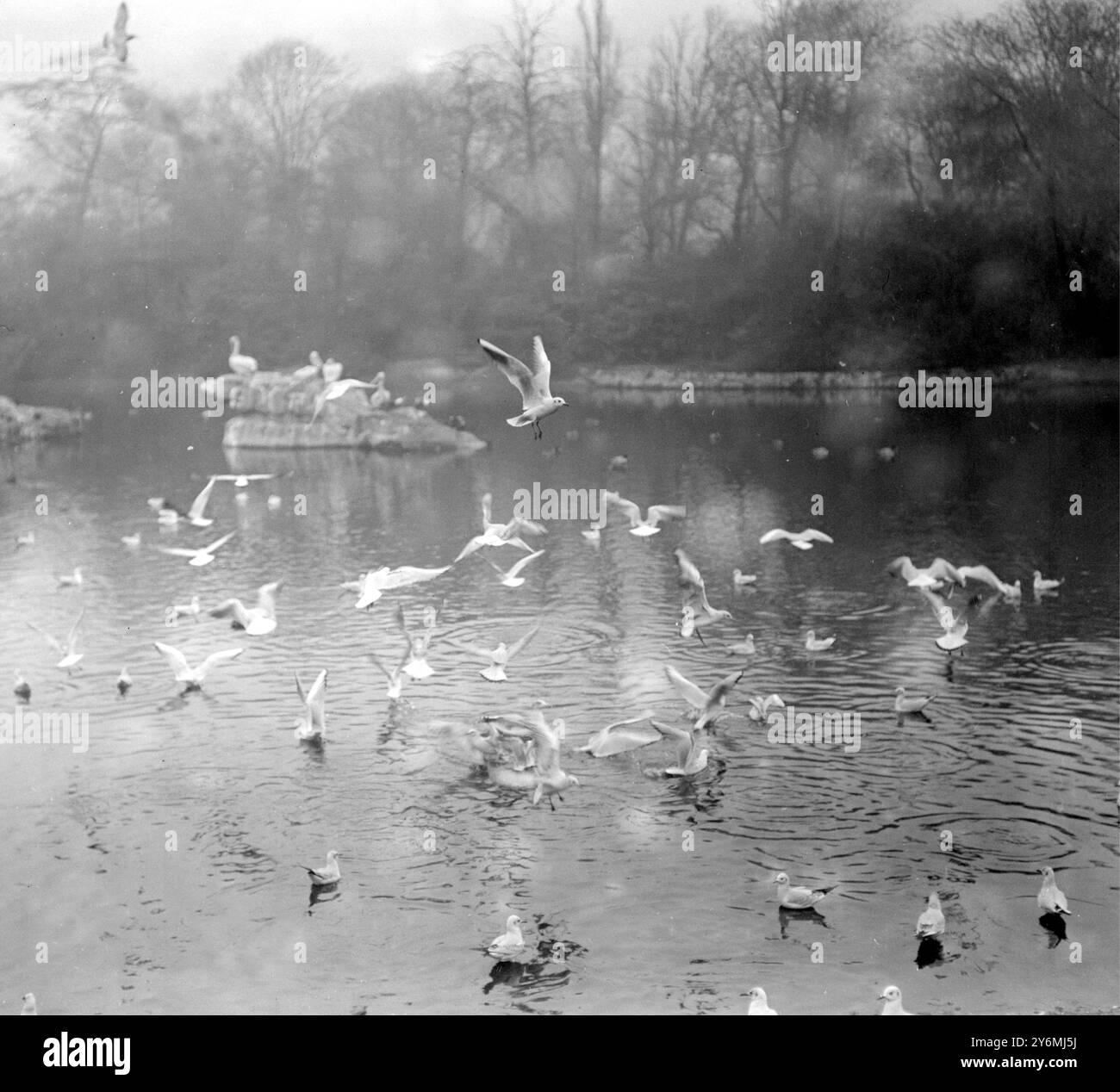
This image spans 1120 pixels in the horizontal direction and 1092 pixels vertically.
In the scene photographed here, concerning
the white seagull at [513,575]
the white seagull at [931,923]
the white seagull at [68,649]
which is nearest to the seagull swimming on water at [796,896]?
the white seagull at [931,923]

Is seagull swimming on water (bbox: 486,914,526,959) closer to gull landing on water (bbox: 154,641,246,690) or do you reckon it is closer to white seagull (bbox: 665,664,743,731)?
white seagull (bbox: 665,664,743,731)

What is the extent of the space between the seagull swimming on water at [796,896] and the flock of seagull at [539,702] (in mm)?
11

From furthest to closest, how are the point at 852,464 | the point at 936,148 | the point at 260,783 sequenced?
1. the point at 936,148
2. the point at 852,464
3. the point at 260,783

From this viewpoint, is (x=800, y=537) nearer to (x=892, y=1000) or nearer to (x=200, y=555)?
(x=200, y=555)

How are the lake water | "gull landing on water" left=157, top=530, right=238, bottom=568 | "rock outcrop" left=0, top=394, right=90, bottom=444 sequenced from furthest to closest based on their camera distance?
"rock outcrop" left=0, top=394, right=90, bottom=444, "gull landing on water" left=157, top=530, right=238, bottom=568, the lake water

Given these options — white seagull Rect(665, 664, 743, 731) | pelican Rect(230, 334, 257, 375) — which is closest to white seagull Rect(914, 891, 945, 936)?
white seagull Rect(665, 664, 743, 731)

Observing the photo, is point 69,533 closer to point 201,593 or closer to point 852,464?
point 201,593

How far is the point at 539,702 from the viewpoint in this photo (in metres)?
20.4

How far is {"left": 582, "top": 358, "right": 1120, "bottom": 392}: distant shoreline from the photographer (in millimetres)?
67000

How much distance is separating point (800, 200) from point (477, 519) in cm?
4557

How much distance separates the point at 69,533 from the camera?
35.2m

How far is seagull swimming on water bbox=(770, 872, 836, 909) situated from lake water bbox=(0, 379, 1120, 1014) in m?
0.17

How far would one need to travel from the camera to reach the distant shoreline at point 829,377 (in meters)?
67.0
